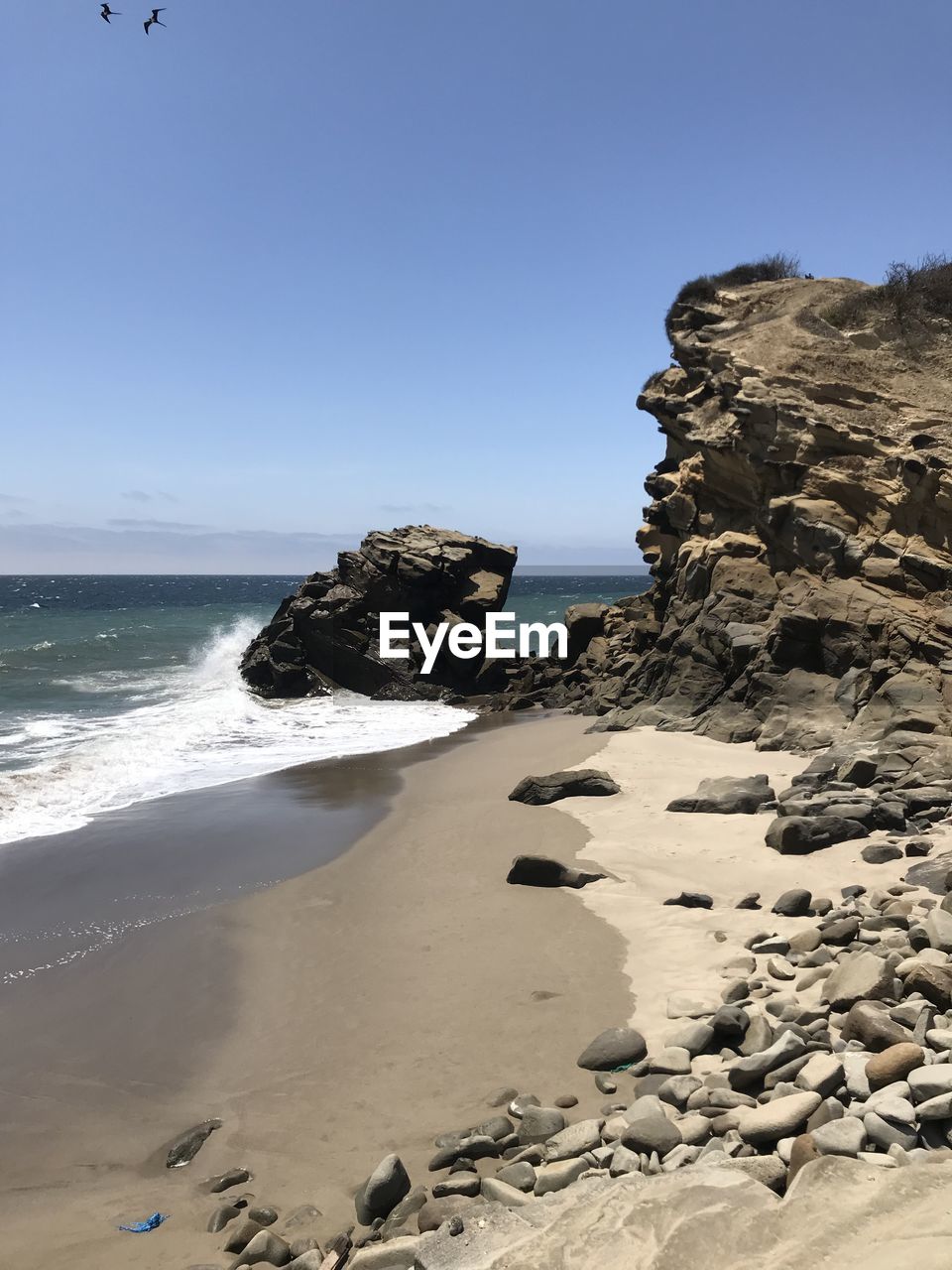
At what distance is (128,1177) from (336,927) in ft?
12.9

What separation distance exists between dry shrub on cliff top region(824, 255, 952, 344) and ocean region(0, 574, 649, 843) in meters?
15.3

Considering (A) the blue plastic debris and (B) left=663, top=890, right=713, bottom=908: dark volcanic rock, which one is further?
(B) left=663, top=890, right=713, bottom=908: dark volcanic rock

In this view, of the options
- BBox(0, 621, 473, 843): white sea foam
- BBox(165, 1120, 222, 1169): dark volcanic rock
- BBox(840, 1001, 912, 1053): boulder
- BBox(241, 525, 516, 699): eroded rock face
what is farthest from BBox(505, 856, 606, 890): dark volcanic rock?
BBox(241, 525, 516, 699): eroded rock face

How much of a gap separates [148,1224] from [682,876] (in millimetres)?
6299

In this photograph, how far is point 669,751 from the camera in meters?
16.6

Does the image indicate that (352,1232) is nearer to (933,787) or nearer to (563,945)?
(563,945)

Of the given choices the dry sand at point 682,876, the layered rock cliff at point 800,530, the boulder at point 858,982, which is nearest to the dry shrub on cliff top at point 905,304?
the layered rock cliff at point 800,530

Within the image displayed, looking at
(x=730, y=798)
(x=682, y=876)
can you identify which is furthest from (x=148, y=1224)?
(x=730, y=798)

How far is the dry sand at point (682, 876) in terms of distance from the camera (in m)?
7.16

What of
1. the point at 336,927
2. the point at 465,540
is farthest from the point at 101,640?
the point at 336,927

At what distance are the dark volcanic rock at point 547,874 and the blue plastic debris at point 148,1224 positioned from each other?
5.47 m

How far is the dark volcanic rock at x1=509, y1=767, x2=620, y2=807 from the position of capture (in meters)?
13.7

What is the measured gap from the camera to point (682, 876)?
955cm

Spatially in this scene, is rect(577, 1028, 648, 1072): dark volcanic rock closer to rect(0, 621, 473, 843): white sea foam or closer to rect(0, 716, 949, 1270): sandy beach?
rect(0, 716, 949, 1270): sandy beach
